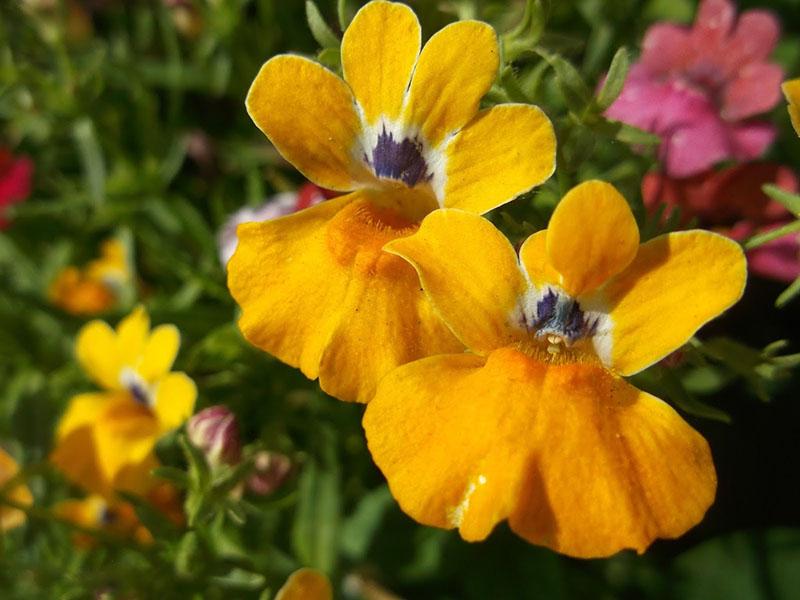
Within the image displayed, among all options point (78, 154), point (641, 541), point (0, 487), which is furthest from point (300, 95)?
point (78, 154)

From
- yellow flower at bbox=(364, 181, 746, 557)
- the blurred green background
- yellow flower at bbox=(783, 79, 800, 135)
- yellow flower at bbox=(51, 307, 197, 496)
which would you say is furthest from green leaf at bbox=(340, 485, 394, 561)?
yellow flower at bbox=(783, 79, 800, 135)

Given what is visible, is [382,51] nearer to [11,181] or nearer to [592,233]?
[592,233]

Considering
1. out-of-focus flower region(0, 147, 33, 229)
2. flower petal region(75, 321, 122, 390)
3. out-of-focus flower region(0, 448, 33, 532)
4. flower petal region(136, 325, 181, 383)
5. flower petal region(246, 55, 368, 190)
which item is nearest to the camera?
flower petal region(246, 55, 368, 190)

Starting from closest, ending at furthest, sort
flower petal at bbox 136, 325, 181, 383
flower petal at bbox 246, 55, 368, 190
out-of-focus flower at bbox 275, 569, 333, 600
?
1. flower petal at bbox 246, 55, 368, 190
2. out-of-focus flower at bbox 275, 569, 333, 600
3. flower petal at bbox 136, 325, 181, 383

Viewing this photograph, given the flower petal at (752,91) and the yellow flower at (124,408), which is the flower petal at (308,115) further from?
the flower petal at (752,91)

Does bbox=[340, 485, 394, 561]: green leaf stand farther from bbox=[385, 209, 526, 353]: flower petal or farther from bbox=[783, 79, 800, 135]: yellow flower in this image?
bbox=[783, 79, 800, 135]: yellow flower

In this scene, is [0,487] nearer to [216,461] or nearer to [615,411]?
[216,461]
